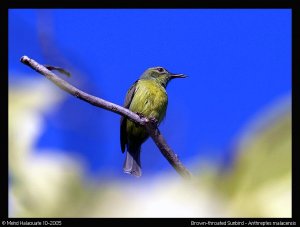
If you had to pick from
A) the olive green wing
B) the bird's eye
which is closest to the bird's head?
the bird's eye

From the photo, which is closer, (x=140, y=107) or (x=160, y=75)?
(x=140, y=107)

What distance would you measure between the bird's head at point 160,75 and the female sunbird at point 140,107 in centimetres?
5

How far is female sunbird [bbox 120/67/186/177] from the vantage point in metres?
6.36

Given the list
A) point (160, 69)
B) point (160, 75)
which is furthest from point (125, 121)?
point (160, 69)

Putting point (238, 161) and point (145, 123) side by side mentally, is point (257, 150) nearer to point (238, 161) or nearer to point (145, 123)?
point (238, 161)

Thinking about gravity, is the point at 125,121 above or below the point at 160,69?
below

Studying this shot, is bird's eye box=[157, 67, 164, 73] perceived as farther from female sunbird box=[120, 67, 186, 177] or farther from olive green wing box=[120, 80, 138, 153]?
olive green wing box=[120, 80, 138, 153]

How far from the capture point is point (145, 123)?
4.01m

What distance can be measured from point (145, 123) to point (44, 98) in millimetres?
3102

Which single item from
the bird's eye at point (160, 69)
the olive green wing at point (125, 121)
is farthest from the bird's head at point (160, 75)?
the olive green wing at point (125, 121)

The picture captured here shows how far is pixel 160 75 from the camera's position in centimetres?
730

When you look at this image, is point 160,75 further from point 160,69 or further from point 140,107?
point 140,107

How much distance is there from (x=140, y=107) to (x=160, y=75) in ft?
3.70
